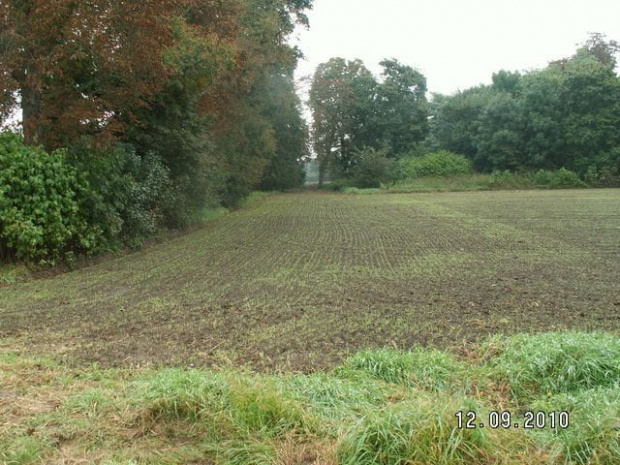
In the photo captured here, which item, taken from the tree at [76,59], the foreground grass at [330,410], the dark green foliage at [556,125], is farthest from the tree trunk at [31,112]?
the dark green foliage at [556,125]

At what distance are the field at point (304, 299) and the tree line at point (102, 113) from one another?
0.99 meters

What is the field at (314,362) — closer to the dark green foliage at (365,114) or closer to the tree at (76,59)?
the tree at (76,59)

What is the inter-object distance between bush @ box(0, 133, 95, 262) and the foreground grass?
4.81m

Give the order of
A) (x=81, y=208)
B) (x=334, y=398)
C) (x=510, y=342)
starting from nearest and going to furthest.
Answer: (x=334, y=398) → (x=510, y=342) → (x=81, y=208)

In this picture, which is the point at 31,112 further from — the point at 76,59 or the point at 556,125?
the point at 556,125

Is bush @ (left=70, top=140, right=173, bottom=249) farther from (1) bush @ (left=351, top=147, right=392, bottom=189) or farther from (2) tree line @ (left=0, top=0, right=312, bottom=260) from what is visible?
(1) bush @ (left=351, top=147, right=392, bottom=189)

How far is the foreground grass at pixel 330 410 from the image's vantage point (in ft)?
8.07

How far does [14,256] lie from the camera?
8562 mm

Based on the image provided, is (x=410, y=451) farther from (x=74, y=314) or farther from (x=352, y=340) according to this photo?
(x=74, y=314)

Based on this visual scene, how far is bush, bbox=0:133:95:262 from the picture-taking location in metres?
8.05

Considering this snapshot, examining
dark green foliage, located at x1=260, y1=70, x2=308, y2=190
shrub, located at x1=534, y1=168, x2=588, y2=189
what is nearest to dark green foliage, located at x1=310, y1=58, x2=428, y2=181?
dark green foliage, located at x1=260, y1=70, x2=308, y2=190

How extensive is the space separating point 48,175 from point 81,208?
103cm

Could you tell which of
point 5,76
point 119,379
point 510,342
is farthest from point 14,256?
point 510,342

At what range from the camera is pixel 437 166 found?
45562 mm
